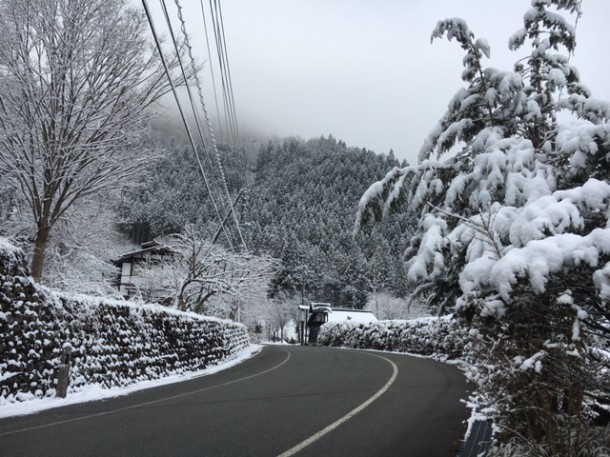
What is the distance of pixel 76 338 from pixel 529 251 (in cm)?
883

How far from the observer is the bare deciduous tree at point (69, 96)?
10.4m

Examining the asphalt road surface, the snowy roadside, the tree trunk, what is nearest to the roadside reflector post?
the snowy roadside

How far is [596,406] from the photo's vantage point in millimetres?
4844

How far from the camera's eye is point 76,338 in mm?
9281

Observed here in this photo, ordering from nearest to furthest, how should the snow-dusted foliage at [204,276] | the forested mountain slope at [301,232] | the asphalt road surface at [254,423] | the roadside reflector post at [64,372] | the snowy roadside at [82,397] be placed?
the asphalt road surface at [254,423] < the snowy roadside at [82,397] < the roadside reflector post at [64,372] < the snow-dusted foliage at [204,276] < the forested mountain slope at [301,232]

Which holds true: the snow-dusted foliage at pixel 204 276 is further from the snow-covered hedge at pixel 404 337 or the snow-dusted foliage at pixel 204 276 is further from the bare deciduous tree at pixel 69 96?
the bare deciduous tree at pixel 69 96

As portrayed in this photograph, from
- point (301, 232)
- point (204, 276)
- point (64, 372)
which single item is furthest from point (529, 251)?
point (301, 232)

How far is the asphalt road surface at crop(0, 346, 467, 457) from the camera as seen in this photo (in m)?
5.43

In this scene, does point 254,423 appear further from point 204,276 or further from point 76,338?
point 204,276

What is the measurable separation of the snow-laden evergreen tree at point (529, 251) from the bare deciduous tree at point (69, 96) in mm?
8239

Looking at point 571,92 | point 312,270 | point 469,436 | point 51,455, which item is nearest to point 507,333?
point 469,436

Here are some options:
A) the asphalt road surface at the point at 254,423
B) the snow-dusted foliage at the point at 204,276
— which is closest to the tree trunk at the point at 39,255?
the asphalt road surface at the point at 254,423

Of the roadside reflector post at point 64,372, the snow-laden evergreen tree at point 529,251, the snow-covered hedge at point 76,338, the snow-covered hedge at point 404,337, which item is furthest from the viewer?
the snow-covered hedge at point 404,337

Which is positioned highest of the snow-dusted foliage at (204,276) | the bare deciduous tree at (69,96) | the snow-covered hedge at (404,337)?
the bare deciduous tree at (69,96)
